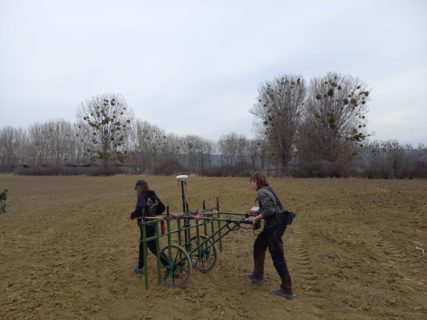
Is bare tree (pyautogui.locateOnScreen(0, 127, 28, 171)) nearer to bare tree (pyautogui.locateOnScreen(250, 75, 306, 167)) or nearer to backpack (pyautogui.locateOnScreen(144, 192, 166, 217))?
bare tree (pyautogui.locateOnScreen(250, 75, 306, 167))

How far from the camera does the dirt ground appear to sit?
185 inches

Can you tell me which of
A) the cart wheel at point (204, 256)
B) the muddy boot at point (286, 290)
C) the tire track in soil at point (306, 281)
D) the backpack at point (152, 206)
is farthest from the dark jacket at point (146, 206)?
the tire track in soil at point (306, 281)

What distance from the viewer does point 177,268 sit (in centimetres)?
540

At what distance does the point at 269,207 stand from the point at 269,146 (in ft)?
108

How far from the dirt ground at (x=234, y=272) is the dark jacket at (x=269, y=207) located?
1.05m

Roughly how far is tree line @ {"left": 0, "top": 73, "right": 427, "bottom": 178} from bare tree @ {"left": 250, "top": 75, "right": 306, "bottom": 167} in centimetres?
10

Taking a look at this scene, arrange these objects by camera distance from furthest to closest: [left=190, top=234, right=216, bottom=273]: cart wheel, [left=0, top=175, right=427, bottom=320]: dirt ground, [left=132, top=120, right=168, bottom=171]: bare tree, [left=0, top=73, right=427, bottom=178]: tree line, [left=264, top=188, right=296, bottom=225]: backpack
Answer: [left=132, top=120, right=168, bottom=171]: bare tree < [left=0, top=73, right=427, bottom=178]: tree line < [left=190, top=234, right=216, bottom=273]: cart wheel < [left=264, top=188, right=296, bottom=225]: backpack < [left=0, top=175, right=427, bottom=320]: dirt ground

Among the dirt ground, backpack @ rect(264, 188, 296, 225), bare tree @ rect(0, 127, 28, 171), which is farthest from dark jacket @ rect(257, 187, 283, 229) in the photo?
bare tree @ rect(0, 127, 28, 171)

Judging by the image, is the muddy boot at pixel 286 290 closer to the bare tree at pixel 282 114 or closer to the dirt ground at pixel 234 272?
the dirt ground at pixel 234 272

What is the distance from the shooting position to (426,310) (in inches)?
197

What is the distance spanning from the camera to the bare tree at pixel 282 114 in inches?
1430

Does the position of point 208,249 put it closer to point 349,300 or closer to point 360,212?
point 349,300

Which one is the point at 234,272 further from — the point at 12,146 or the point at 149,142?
the point at 12,146

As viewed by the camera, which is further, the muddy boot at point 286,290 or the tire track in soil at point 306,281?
the muddy boot at point 286,290
